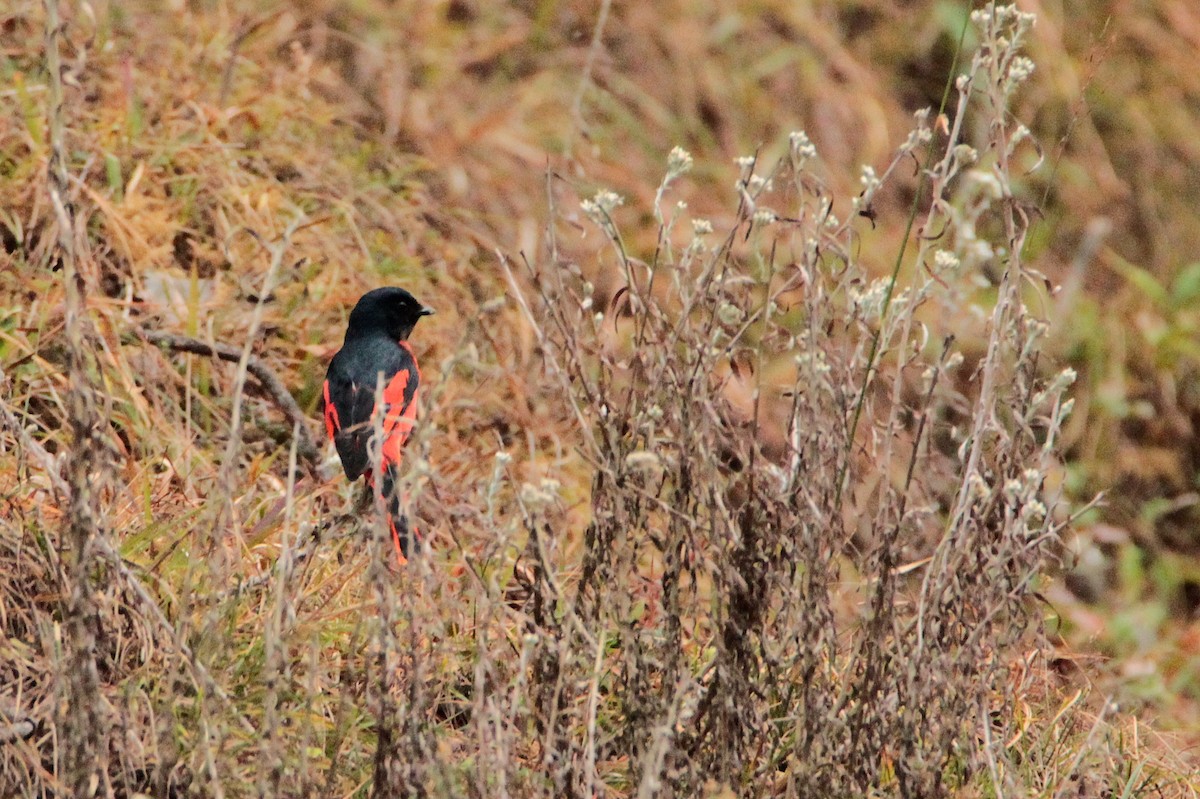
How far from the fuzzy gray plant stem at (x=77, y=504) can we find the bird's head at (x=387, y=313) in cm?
181

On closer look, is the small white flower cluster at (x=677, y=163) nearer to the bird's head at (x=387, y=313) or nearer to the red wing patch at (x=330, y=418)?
the red wing patch at (x=330, y=418)

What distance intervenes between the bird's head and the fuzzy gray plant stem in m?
1.81

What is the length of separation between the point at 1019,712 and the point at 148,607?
1687 millimetres

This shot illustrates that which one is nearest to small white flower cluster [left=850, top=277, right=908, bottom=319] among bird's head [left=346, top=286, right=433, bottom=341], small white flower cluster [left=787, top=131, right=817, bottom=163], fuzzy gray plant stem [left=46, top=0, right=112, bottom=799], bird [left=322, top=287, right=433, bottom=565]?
small white flower cluster [left=787, top=131, right=817, bottom=163]

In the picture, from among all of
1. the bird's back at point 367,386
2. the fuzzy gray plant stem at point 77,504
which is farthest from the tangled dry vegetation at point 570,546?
the bird's back at point 367,386

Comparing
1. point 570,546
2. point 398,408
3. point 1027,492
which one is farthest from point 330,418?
point 1027,492

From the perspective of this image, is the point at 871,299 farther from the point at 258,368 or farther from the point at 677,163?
the point at 258,368

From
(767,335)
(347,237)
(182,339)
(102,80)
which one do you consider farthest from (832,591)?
(102,80)

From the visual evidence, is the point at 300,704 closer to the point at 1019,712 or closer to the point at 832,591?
the point at 832,591

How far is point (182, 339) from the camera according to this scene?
12.6 feet

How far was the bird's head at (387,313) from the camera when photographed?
4102 millimetres

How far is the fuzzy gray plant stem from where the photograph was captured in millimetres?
1992

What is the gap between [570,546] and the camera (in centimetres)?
394

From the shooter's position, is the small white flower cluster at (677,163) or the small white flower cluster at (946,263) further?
the small white flower cluster at (677,163)
